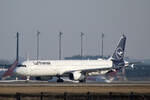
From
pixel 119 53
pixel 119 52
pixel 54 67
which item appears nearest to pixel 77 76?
pixel 54 67

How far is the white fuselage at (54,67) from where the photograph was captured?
314ft

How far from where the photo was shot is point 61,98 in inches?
1932

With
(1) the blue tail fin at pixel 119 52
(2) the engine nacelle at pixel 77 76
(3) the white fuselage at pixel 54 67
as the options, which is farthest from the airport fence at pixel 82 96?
(1) the blue tail fin at pixel 119 52

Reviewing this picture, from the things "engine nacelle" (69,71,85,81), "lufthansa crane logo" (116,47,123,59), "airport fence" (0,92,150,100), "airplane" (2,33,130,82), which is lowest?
Answer: "airport fence" (0,92,150,100)

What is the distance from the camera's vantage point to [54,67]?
319 feet

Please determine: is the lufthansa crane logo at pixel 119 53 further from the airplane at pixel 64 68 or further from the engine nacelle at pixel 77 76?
the engine nacelle at pixel 77 76

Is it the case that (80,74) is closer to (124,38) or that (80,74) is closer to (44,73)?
(44,73)

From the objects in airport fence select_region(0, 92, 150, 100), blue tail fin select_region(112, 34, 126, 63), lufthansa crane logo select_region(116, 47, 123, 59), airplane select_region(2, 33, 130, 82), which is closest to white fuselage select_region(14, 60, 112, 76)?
airplane select_region(2, 33, 130, 82)

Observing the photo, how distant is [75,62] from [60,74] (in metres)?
3.94

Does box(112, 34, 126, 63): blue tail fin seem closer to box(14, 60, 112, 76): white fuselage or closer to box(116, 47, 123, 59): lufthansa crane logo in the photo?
box(116, 47, 123, 59): lufthansa crane logo

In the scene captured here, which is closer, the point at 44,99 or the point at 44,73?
the point at 44,99

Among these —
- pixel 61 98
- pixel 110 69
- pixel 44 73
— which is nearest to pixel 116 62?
pixel 110 69

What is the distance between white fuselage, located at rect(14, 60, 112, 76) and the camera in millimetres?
95812

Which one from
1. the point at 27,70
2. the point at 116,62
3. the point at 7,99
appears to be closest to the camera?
the point at 7,99
